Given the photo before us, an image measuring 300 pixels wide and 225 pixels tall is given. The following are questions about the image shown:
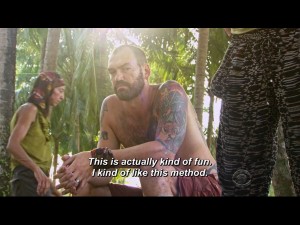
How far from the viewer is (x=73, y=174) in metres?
4.49

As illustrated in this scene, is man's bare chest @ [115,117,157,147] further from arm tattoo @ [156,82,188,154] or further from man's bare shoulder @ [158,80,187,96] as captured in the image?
man's bare shoulder @ [158,80,187,96]

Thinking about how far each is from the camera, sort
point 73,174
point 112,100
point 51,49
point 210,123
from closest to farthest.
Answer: point 73,174
point 112,100
point 210,123
point 51,49

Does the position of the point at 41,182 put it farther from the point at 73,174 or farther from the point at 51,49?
the point at 51,49

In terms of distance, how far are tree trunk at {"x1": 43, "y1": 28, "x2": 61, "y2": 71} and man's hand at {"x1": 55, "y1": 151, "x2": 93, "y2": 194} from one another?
0.94 meters

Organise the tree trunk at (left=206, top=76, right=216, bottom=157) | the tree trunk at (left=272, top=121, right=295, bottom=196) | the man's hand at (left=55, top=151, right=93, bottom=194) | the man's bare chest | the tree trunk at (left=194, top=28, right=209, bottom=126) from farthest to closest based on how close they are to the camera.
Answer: the tree trunk at (left=194, top=28, right=209, bottom=126) < the tree trunk at (left=206, top=76, right=216, bottom=157) < the tree trunk at (left=272, top=121, right=295, bottom=196) < the man's bare chest < the man's hand at (left=55, top=151, right=93, bottom=194)

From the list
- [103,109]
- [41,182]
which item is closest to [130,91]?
[103,109]

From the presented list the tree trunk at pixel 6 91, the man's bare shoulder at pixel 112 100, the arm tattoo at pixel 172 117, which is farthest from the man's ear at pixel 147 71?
the tree trunk at pixel 6 91

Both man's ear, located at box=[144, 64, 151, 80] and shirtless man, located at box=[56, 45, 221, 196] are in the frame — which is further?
man's ear, located at box=[144, 64, 151, 80]

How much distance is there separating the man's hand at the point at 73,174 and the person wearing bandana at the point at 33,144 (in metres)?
0.15

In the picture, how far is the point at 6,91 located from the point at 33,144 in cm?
65

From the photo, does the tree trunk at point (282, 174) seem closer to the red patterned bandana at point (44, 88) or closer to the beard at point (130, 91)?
the beard at point (130, 91)

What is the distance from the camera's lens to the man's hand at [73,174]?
14.7ft

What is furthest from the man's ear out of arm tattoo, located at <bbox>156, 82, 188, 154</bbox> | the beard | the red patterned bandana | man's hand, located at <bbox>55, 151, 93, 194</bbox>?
man's hand, located at <bbox>55, 151, 93, 194</bbox>

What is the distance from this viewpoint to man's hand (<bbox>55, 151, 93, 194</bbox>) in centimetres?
447
